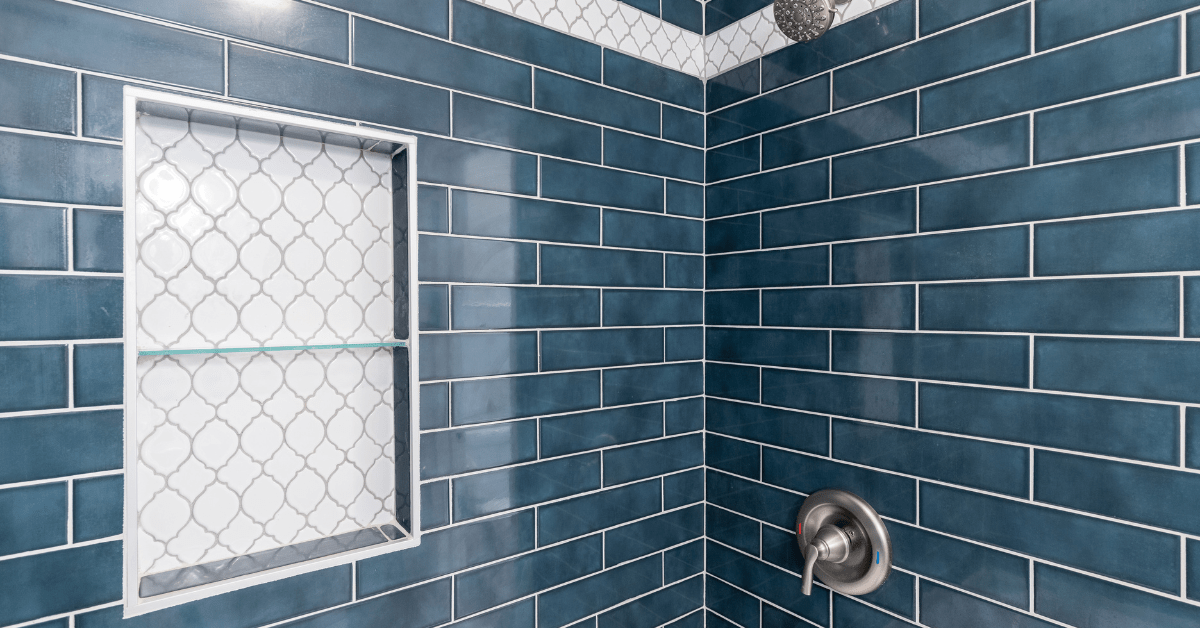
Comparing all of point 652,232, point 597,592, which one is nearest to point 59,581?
point 597,592

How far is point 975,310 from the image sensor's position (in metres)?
1.10

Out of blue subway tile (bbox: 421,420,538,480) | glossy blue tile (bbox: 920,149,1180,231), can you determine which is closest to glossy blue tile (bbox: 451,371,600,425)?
blue subway tile (bbox: 421,420,538,480)

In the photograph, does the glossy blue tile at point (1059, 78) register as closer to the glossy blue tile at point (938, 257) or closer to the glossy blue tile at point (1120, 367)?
the glossy blue tile at point (938, 257)

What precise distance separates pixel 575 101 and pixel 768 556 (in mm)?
1167

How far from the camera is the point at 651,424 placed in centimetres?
154

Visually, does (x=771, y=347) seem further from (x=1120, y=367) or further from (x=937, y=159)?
(x=1120, y=367)

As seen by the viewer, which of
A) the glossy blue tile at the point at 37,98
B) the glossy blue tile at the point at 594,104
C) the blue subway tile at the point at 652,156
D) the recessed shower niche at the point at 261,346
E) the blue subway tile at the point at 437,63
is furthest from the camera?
the blue subway tile at the point at 652,156

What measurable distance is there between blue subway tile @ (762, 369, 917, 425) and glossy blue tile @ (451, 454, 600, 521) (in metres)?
0.46

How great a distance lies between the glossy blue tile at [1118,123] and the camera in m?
0.88

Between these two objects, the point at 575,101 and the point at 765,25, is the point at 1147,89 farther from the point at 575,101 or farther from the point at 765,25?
the point at 575,101

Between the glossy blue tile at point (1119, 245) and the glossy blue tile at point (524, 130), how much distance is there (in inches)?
35.4

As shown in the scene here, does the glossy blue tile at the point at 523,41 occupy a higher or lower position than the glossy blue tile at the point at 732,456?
higher

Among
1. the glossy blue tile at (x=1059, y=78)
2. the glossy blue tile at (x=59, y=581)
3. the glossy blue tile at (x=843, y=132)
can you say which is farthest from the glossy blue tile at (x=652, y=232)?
the glossy blue tile at (x=59, y=581)

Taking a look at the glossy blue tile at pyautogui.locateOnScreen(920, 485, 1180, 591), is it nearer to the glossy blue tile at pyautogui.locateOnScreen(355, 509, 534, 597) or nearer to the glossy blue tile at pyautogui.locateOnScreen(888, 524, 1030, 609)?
the glossy blue tile at pyautogui.locateOnScreen(888, 524, 1030, 609)
